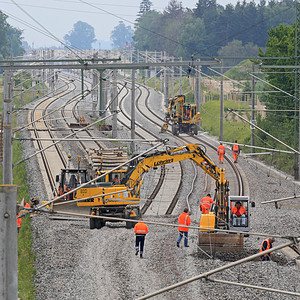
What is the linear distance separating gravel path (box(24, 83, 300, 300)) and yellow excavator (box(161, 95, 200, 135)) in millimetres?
27874

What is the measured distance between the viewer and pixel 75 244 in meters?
28.5

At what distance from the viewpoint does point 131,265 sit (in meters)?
25.9

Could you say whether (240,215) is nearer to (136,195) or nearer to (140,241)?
(136,195)

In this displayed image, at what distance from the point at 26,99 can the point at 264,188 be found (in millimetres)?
59994

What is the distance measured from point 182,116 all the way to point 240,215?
32.4 meters

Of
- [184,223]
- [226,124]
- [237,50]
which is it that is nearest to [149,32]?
[237,50]

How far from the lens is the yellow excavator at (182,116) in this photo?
2440 inches

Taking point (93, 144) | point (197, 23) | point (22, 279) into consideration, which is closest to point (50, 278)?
point (22, 279)

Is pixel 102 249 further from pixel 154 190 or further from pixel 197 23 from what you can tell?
pixel 197 23

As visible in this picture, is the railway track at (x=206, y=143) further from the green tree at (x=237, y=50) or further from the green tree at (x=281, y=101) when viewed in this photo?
the green tree at (x=237, y=50)

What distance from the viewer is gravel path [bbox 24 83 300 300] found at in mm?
22844

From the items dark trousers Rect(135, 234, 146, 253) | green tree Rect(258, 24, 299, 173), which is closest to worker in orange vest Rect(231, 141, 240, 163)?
green tree Rect(258, 24, 299, 173)

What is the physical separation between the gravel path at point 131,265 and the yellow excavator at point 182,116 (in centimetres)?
2787

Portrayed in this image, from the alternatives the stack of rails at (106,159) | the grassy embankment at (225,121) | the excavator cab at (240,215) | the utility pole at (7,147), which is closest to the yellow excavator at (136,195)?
the excavator cab at (240,215)
